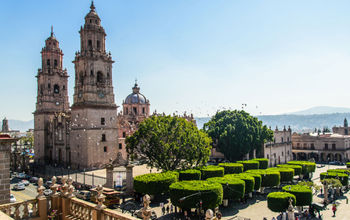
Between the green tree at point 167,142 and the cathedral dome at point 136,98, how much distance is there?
40207 millimetres

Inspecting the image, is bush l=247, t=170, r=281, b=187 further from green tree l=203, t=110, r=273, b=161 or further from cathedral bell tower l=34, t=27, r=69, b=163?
cathedral bell tower l=34, t=27, r=69, b=163

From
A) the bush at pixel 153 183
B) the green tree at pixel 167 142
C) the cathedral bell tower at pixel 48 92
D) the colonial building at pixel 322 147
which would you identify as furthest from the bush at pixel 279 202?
the colonial building at pixel 322 147

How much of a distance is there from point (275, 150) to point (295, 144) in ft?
71.2

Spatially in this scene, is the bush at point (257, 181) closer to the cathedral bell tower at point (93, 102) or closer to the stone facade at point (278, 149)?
the stone facade at point (278, 149)

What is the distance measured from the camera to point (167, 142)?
37.3m

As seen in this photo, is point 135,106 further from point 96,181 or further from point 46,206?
point 46,206

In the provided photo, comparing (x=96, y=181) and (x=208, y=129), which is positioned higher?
(x=208, y=129)

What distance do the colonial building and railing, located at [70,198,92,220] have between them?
73.2 meters

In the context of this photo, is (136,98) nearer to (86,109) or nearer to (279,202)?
(86,109)

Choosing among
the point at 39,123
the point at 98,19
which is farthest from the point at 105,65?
the point at 39,123

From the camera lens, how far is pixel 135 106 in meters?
77.2

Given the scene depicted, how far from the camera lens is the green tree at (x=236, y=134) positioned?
53344mm

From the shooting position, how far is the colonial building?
2963 inches

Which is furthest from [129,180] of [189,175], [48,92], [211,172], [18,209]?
[48,92]
